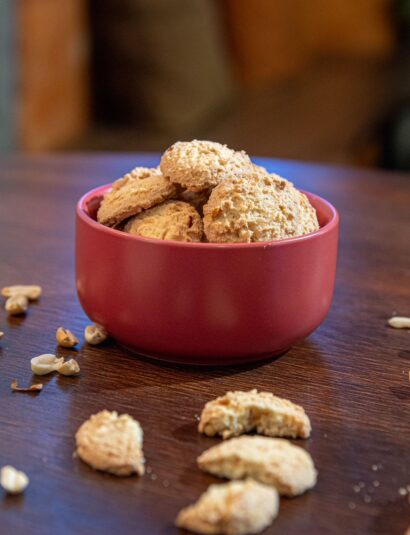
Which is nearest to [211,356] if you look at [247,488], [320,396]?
[320,396]

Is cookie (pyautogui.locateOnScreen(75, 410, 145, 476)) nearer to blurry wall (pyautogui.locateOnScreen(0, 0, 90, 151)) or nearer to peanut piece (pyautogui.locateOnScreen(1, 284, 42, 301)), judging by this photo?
peanut piece (pyautogui.locateOnScreen(1, 284, 42, 301))

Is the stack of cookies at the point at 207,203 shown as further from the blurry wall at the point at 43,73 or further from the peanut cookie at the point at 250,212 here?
the blurry wall at the point at 43,73

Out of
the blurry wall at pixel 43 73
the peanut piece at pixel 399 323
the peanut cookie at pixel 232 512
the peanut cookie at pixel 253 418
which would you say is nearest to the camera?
the peanut cookie at pixel 232 512

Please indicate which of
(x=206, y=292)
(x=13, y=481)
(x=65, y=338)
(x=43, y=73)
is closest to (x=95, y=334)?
(x=65, y=338)

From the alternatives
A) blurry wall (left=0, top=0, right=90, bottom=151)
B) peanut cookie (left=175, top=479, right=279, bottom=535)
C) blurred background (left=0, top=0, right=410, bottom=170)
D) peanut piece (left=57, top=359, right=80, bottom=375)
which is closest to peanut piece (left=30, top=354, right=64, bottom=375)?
peanut piece (left=57, top=359, right=80, bottom=375)

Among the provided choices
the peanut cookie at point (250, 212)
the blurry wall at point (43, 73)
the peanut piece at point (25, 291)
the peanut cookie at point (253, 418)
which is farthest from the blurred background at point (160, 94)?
the peanut cookie at point (253, 418)

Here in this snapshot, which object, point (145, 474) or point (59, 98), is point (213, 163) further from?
point (59, 98)

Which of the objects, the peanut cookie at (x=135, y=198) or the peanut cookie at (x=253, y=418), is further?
the peanut cookie at (x=135, y=198)

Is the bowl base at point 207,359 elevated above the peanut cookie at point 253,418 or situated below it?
below
